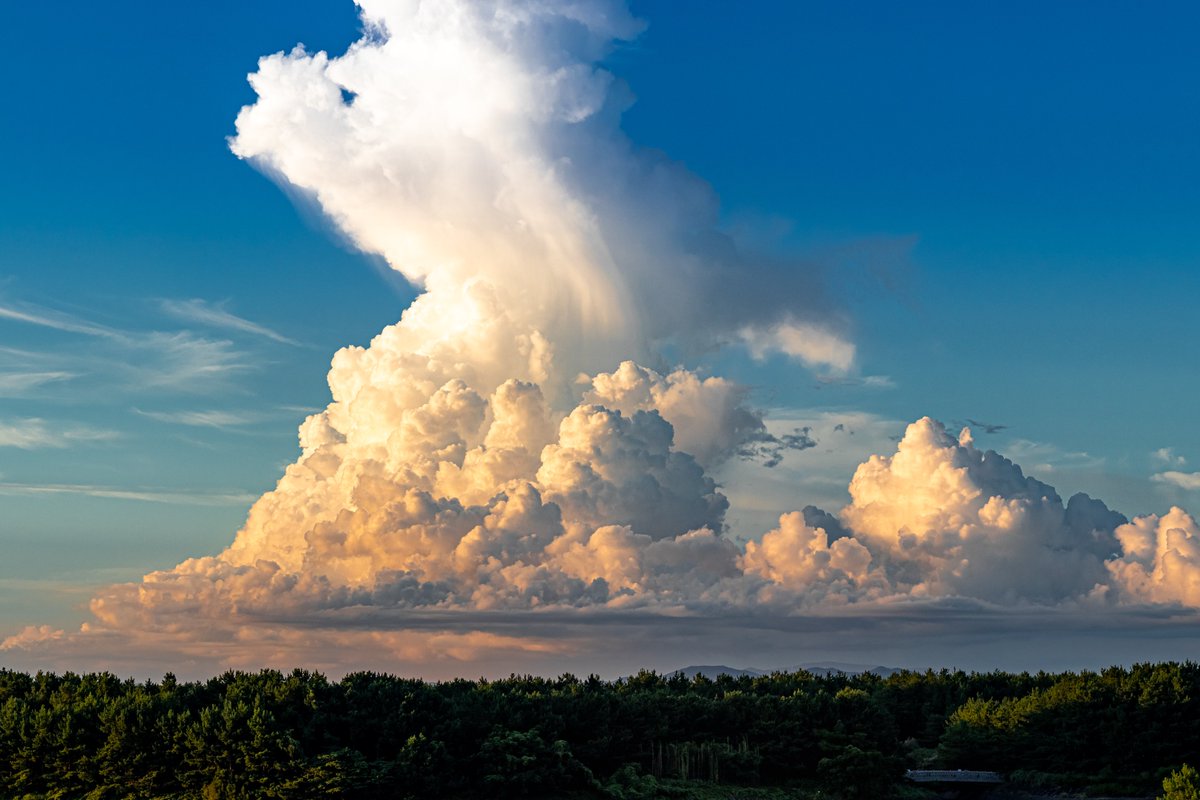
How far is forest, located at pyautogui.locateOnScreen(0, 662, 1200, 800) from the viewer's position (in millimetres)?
72938

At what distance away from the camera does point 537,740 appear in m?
77.7

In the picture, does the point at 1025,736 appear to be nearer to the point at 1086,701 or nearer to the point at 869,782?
the point at 1086,701

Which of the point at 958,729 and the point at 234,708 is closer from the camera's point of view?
the point at 234,708

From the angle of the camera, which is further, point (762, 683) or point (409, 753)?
point (762, 683)

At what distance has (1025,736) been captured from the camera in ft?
311

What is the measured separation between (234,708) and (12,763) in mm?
17719

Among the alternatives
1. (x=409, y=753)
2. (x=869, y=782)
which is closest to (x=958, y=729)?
(x=869, y=782)

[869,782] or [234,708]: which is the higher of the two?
[234,708]

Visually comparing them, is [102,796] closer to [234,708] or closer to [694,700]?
[234,708]

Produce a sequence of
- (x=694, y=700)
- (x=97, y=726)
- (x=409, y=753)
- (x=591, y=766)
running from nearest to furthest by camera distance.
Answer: (x=409, y=753) → (x=97, y=726) → (x=591, y=766) → (x=694, y=700)

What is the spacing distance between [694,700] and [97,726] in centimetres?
4098

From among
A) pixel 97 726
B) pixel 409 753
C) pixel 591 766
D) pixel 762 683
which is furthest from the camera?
pixel 762 683

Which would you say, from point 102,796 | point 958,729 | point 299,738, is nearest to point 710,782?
point 958,729

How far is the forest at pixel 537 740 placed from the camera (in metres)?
72.9
